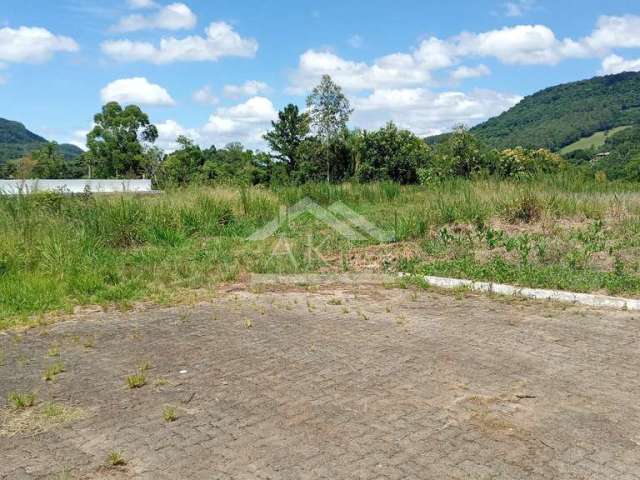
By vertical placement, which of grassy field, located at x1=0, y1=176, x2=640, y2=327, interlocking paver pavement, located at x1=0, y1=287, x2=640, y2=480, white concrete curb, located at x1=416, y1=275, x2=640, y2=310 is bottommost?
interlocking paver pavement, located at x1=0, y1=287, x2=640, y2=480

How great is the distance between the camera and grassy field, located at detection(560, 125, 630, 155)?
77500 millimetres

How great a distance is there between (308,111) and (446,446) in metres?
41.9

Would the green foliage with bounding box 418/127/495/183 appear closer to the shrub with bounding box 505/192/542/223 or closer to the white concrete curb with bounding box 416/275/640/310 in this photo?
the shrub with bounding box 505/192/542/223

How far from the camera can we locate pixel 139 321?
5.99 meters

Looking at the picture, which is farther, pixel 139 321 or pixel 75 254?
pixel 75 254

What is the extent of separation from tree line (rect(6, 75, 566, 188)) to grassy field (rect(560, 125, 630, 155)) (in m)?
29.4

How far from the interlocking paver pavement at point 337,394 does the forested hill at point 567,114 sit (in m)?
75.5

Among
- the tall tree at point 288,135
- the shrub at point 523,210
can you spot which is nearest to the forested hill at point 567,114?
the tall tree at point 288,135

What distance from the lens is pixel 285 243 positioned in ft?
33.8

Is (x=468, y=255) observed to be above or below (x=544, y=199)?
below

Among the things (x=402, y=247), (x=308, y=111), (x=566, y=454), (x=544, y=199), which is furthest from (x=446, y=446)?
(x=308, y=111)

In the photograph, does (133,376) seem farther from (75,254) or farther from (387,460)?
(75,254)

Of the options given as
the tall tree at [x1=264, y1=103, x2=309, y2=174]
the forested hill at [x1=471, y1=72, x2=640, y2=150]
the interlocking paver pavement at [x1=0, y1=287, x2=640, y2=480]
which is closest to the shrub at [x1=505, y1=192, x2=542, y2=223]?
the interlocking paver pavement at [x1=0, y1=287, x2=640, y2=480]

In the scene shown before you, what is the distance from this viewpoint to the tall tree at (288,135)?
49781mm
